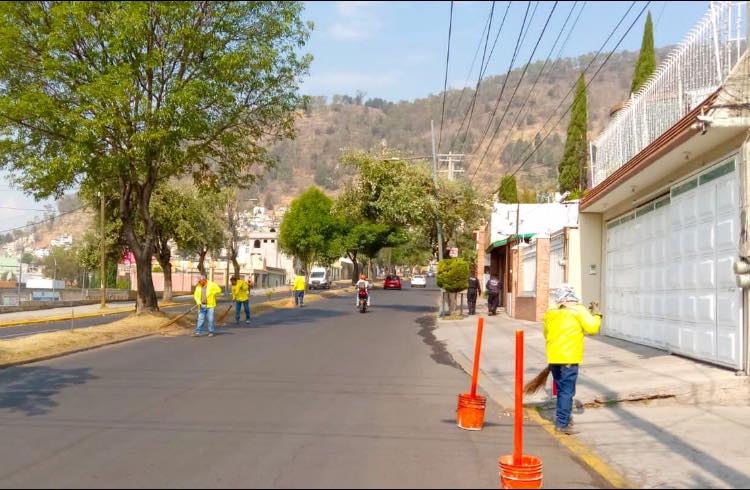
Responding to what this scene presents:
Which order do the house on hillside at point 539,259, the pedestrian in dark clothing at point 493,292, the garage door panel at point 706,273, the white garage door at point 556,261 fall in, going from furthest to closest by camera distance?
the pedestrian in dark clothing at point 493,292 → the white garage door at point 556,261 → the house on hillside at point 539,259 → the garage door panel at point 706,273

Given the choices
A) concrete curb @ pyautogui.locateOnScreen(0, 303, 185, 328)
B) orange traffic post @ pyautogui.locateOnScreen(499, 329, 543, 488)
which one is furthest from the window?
orange traffic post @ pyautogui.locateOnScreen(499, 329, 543, 488)

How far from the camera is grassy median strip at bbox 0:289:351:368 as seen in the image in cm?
1455

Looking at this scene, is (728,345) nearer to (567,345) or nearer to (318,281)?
(567,345)

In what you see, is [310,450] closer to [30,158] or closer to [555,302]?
[555,302]

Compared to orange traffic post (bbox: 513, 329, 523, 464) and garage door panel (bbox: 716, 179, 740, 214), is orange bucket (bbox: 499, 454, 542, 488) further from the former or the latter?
garage door panel (bbox: 716, 179, 740, 214)

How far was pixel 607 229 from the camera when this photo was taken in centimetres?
1934

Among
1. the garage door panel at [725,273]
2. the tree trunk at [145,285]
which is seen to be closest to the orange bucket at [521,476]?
the garage door panel at [725,273]

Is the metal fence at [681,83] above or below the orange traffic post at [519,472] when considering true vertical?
above

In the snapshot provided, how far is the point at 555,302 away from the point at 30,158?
1602cm

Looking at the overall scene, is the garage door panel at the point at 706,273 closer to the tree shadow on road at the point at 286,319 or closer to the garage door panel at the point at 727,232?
the garage door panel at the point at 727,232

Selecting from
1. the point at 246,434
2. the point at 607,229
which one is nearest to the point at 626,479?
the point at 246,434

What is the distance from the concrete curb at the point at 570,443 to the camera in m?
6.58

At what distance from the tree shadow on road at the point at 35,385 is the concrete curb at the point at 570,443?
599 centimetres

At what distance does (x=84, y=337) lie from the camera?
57.8ft
